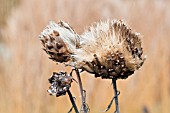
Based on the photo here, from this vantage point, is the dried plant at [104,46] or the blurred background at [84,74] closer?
the dried plant at [104,46]

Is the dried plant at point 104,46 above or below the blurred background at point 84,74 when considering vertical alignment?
below

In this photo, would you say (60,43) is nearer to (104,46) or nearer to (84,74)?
(104,46)

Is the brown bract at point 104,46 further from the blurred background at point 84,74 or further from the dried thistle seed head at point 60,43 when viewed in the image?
the blurred background at point 84,74

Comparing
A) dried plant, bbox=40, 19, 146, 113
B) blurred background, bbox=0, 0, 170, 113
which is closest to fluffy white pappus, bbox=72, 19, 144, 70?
dried plant, bbox=40, 19, 146, 113

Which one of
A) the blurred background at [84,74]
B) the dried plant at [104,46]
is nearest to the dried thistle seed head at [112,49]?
the dried plant at [104,46]

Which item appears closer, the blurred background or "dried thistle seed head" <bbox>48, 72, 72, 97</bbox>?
"dried thistle seed head" <bbox>48, 72, 72, 97</bbox>

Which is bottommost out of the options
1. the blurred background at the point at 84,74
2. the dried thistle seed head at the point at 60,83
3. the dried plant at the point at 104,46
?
the dried thistle seed head at the point at 60,83

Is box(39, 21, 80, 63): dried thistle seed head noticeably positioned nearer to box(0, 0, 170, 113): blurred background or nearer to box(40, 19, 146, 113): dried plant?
box(40, 19, 146, 113): dried plant
